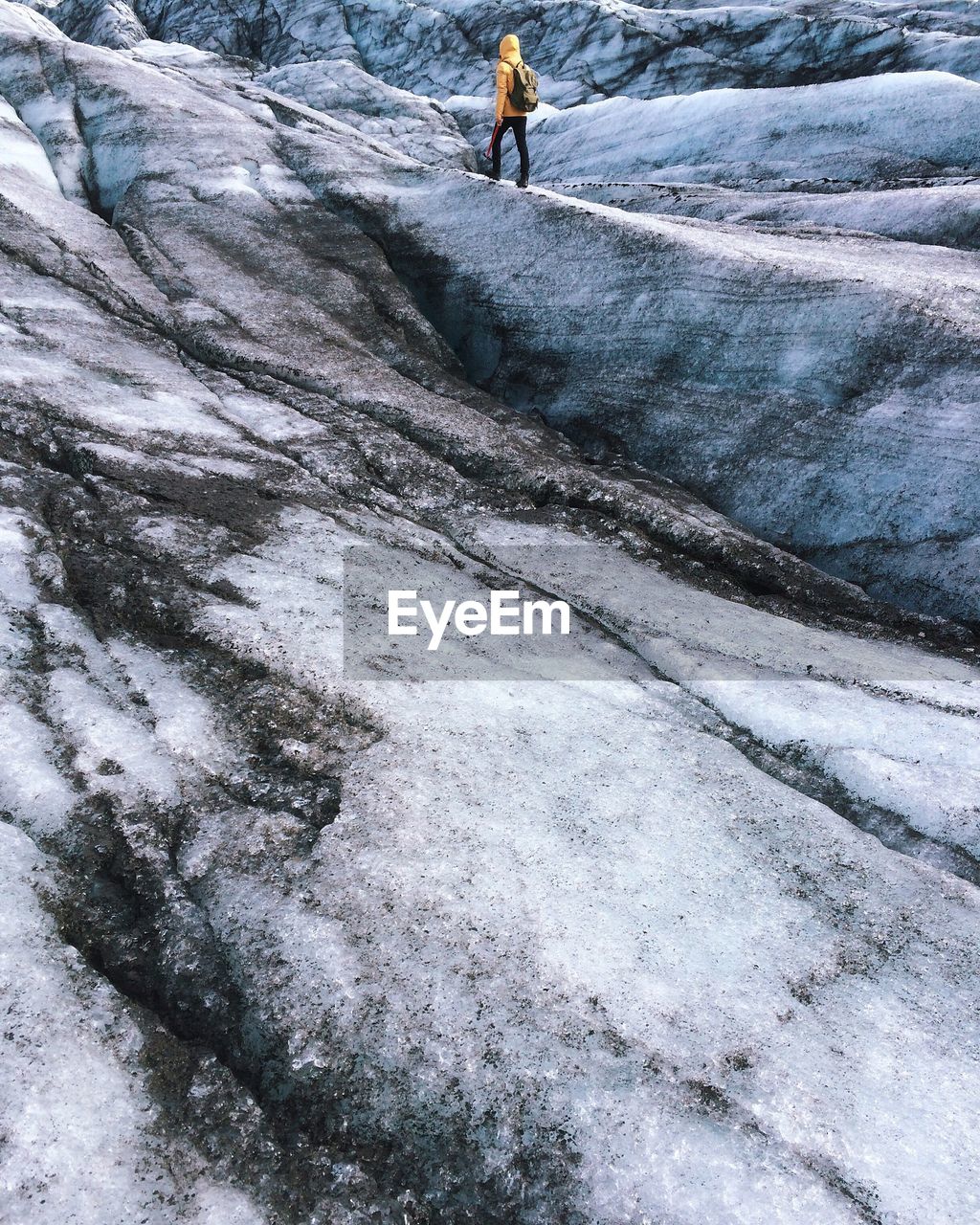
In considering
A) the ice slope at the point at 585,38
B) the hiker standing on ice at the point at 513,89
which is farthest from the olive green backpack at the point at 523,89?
the ice slope at the point at 585,38

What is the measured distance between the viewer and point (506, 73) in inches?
616

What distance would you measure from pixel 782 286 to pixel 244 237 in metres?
11.7

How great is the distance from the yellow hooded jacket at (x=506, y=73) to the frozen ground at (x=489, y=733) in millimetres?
1596

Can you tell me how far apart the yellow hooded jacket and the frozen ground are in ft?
5.24

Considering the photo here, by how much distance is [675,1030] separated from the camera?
16.5ft

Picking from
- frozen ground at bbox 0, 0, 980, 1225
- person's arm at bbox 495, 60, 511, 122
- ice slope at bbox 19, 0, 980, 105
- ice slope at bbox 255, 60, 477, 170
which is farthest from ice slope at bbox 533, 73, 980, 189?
person's arm at bbox 495, 60, 511, 122

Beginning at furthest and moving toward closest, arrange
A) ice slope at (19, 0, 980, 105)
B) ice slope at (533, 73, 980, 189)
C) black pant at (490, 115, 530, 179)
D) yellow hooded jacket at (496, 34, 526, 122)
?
ice slope at (19, 0, 980, 105)
ice slope at (533, 73, 980, 189)
black pant at (490, 115, 530, 179)
yellow hooded jacket at (496, 34, 526, 122)

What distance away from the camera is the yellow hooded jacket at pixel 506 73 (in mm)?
15496

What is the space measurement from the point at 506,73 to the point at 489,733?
14304 millimetres

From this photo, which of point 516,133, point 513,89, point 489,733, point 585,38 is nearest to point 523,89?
point 513,89

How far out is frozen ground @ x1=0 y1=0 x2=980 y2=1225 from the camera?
4.49 m

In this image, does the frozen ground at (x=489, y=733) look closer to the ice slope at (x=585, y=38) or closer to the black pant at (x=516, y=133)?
the black pant at (x=516, y=133)

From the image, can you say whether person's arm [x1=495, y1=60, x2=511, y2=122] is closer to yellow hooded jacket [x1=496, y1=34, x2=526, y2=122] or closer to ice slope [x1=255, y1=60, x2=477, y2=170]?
yellow hooded jacket [x1=496, y1=34, x2=526, y2=122]

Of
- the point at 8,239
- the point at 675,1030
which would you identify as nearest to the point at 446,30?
the point at 8,239
